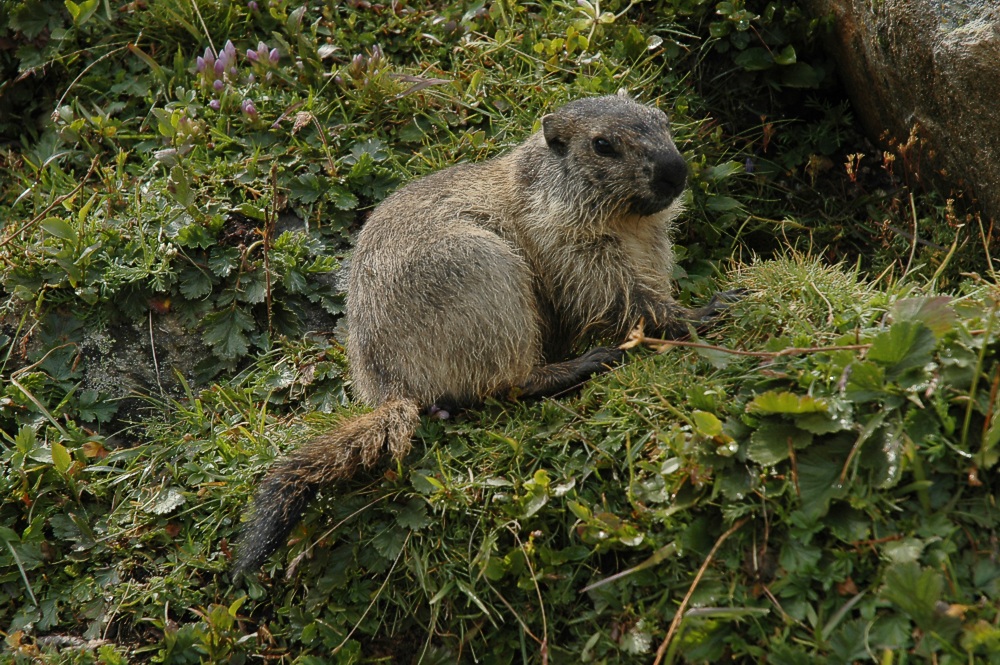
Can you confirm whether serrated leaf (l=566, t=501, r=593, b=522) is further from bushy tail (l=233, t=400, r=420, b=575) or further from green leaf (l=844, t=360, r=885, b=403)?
green leaf (l=844, t=360, r=885, b=403)

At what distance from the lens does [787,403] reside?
12.0ft

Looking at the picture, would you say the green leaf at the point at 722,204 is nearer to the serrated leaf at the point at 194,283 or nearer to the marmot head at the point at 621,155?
the marmot head at the point at 621,155

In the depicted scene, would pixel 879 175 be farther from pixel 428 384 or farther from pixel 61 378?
pixel 61 378

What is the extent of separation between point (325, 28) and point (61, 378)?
3039mm

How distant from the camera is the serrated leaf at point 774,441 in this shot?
11.9 ft

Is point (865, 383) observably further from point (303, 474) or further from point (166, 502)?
point (166, 502)

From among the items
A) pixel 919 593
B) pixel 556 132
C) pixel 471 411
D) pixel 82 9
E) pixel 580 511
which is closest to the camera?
pixel 919 593

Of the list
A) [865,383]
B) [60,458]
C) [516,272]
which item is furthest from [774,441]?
[60,458]

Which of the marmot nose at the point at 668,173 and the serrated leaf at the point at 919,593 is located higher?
the marmot nose at the point at 668,173

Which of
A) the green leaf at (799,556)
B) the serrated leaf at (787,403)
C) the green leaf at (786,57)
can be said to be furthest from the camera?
the green leaf at (786,57)

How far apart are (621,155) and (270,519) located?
8.31ft

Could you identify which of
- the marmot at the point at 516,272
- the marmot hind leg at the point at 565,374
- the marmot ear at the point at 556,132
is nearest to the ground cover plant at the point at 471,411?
the marmot hind leg at the point at 565,374

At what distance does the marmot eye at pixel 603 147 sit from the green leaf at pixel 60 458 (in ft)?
10.5

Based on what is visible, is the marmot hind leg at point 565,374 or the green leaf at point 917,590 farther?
the marmot hind leg at point 565,374
